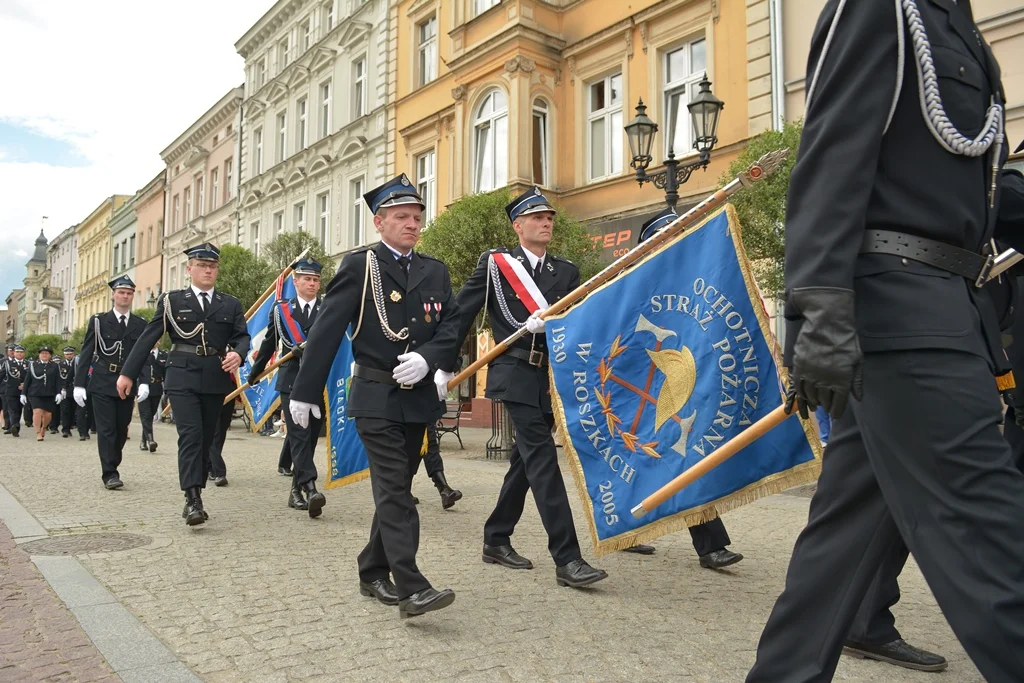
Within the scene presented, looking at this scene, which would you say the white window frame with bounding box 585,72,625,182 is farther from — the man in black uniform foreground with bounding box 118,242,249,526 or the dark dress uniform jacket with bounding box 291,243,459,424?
the dark dress uniform jacket with bounding box 291,243,459,424

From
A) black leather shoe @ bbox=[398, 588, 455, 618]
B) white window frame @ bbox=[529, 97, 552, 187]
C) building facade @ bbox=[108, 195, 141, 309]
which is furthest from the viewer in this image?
building facade @ bbox=[108, 195, 141, 309]

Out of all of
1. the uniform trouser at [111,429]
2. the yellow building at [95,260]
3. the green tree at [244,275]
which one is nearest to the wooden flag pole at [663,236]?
the uniform trouser at [111,429]

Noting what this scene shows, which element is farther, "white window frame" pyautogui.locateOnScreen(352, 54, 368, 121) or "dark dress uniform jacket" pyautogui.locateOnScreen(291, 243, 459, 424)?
"white window frame" pyautogui.locateOnScreen(352, 54, 368, 121)

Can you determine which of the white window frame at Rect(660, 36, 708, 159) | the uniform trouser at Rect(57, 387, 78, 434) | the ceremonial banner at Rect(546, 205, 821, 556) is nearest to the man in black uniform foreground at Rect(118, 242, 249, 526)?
the ceremonial banner at Rect(546, 205, 821, 556)

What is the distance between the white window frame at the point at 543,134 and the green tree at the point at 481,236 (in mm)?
4670

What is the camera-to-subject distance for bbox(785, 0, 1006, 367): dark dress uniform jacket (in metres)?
2.08

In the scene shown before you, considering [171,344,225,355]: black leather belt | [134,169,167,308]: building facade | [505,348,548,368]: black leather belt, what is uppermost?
[134,169,167,308]: building facade

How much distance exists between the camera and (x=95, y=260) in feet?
202

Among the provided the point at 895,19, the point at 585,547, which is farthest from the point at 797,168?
the point at 585,547

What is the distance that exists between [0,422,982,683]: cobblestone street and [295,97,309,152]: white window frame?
23.8 m

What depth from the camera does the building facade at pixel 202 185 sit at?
1416 inches

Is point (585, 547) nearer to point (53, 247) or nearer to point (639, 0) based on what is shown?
A: point (639, 0)

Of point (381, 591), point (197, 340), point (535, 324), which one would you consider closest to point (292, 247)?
point (197, 340)

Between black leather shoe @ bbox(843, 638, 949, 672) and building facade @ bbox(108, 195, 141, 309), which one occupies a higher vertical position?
building facade @ bbox(108, 195, 141, 309)
